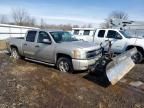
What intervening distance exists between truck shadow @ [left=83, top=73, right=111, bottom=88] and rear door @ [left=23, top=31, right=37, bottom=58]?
2914 mm

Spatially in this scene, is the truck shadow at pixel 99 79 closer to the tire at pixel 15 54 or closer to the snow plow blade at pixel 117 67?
the snow plow blade at pixel 117 67

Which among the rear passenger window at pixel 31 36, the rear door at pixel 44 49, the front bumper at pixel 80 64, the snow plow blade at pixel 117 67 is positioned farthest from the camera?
the rear passenger window at pixel 31 36

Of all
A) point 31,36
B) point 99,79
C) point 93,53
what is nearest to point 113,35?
point 93,53

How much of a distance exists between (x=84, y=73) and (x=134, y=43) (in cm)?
392

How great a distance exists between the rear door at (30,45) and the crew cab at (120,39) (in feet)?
13.9

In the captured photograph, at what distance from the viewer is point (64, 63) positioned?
26.9 feet

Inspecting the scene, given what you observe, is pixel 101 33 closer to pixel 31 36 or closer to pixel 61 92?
pixel 31 36

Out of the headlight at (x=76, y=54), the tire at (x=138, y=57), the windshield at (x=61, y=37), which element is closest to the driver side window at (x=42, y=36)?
the windshield at (x=61, y=37)

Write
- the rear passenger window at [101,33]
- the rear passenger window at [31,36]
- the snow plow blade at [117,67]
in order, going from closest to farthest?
the snow plow blade at [117,67] < the rear passenger window at [31,36] < the rear passenger window at [101,33]

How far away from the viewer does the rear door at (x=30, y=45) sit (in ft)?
31.4

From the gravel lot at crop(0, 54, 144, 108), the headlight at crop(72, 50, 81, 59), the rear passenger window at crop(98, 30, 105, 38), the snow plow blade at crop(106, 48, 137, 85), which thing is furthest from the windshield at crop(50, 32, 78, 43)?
the rear passenger window at crop(98, 30, 105, 38)

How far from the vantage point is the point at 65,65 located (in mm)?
8172

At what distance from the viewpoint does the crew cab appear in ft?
35.3

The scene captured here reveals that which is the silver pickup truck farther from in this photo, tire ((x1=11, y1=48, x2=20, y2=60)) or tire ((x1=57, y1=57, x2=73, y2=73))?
tire ((x1=11, y1=48, x2=20, y2=60))
